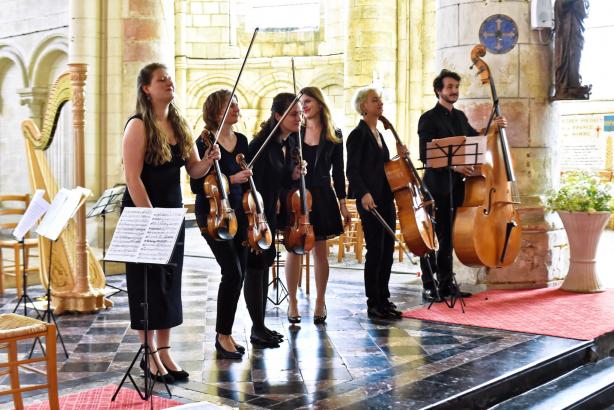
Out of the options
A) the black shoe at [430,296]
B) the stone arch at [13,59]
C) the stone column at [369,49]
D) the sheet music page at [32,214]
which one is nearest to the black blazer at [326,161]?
the black shoe at [430,296]

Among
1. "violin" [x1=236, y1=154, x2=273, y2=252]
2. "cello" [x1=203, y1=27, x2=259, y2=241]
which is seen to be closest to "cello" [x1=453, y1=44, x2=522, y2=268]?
"violin" [x1=236, y1=154, x2=273, y2=252]

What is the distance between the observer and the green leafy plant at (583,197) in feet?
23.7

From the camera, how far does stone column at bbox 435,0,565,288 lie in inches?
298

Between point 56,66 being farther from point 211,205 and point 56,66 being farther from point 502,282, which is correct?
point 211,205

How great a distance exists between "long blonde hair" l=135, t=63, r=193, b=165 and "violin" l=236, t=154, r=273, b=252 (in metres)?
0.45

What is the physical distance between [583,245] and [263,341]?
Result: 10.2 feet

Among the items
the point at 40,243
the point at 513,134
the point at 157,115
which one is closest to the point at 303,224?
the point at 157,115

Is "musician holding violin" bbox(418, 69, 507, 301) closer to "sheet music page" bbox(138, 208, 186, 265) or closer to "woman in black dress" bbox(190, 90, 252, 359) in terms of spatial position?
"woman in black dress" bbox(190, 90, 252, 359)

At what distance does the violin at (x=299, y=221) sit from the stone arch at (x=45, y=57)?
6789mm

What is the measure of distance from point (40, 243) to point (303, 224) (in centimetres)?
231

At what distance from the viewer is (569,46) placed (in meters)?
7.61

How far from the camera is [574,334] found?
19.0 ft

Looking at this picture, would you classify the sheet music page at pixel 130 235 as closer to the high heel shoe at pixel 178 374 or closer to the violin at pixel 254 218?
the high heel shoe at pixel 178 374

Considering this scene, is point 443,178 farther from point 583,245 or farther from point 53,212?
point 53,212
